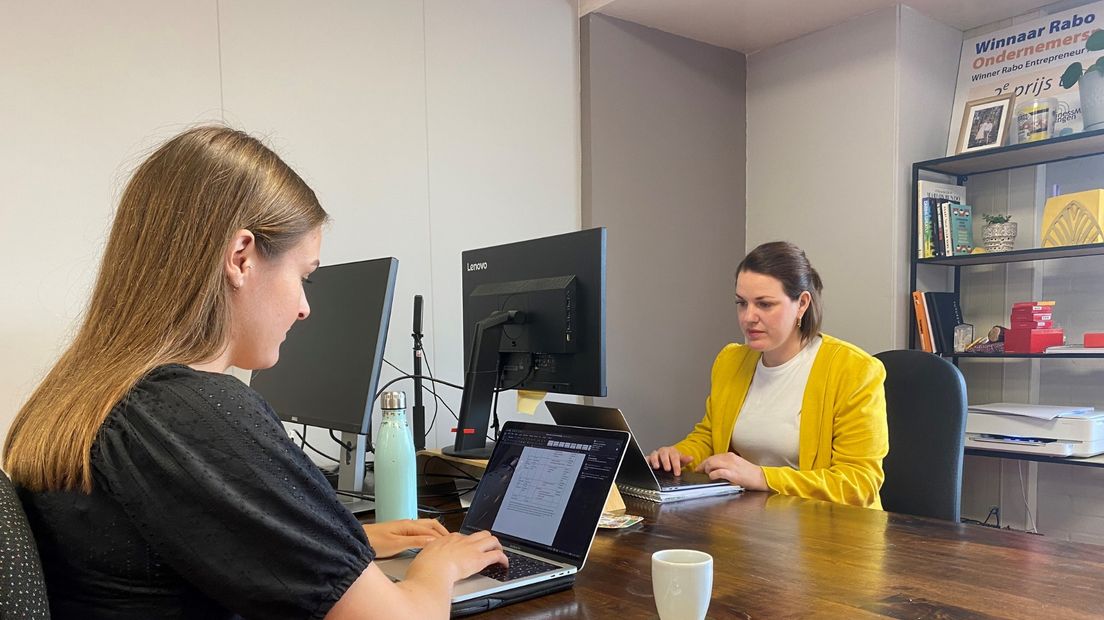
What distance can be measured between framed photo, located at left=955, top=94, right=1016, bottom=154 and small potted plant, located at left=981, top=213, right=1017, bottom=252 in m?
0.29

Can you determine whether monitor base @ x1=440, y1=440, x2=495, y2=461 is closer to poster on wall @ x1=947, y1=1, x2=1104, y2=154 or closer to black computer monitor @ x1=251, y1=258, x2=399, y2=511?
black computer monitor @ x1=251, y1=258, x2=399, y2=511

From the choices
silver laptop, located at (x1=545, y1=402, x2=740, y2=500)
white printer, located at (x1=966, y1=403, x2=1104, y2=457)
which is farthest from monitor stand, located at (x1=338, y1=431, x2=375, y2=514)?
white printer, located at (x1=966, y1=403, x2=1104, y2=457)

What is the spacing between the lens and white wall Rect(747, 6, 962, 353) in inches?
119

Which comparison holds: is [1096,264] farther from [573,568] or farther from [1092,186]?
[573,568]

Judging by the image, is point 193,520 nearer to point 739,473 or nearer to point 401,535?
point 401,535

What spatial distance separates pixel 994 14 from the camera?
306 centimetres

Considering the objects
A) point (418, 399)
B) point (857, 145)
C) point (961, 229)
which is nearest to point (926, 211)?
point (961, 229)

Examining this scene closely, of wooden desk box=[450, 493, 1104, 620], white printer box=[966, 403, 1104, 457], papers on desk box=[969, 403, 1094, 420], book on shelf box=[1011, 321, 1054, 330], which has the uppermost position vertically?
book on shelf box=[1011, 321, 1054, 330]

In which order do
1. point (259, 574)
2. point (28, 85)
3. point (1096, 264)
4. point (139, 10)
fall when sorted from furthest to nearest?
1. point (1096, 264)
2. point (139, 10)
3. point (28, 85)
4. point (259, 574)

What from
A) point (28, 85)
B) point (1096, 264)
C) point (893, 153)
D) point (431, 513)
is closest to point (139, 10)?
point (28, 85)

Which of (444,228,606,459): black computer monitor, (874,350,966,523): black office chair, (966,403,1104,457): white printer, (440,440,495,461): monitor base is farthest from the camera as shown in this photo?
(966,403,1104,457): white printer

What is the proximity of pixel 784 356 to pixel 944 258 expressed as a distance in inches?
44.9

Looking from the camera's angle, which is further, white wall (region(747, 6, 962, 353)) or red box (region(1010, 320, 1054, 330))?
white wall (region(747, 6, 962, 353))

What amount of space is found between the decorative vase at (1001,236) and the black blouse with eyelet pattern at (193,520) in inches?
113
